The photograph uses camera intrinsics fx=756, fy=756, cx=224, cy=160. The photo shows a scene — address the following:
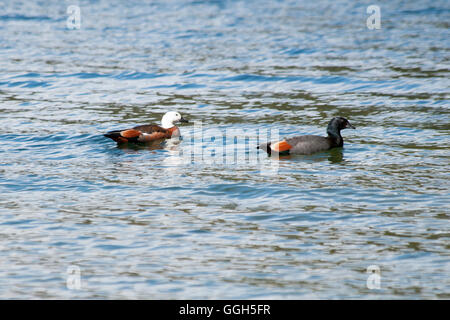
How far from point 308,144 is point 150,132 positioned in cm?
332

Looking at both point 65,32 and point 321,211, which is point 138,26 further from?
point 321,211

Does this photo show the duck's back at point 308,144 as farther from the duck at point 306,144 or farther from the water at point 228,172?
the water at point 228,172

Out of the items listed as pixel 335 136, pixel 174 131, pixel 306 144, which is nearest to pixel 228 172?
pixel 306 144

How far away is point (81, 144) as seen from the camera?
15.6 meters

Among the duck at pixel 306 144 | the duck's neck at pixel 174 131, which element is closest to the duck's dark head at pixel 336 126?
the duck at pixel 306 144

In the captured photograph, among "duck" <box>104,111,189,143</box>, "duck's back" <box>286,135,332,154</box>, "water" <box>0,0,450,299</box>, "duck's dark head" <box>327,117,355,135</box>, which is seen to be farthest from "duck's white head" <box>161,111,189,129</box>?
"duck's dark head" <box>327,117,355,135</box>

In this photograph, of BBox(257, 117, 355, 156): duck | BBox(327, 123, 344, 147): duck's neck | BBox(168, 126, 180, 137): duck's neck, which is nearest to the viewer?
BBox(257, 117, 355, 156): duck

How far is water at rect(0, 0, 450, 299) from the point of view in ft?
28.0

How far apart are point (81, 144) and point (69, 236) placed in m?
6.06

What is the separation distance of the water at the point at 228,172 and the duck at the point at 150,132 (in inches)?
11.9

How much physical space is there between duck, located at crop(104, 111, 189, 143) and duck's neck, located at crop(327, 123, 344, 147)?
3355mm

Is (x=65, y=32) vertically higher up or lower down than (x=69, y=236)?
higher up

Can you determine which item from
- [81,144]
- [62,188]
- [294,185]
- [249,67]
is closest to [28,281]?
[62,188]

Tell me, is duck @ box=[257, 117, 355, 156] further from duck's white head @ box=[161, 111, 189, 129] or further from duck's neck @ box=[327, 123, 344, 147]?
duck's white head @ box=[161, 111, 189, 129]
